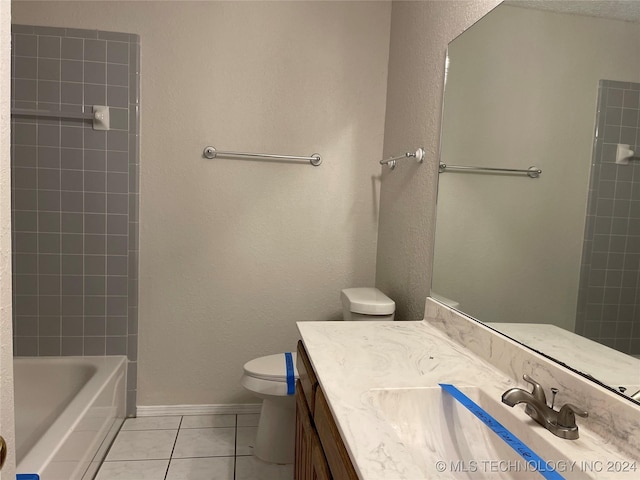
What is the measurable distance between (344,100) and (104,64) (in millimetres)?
1243

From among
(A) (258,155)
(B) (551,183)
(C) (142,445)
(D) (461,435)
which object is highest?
(A) (258,155)

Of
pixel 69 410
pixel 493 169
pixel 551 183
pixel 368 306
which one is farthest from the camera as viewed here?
pixel 368 306

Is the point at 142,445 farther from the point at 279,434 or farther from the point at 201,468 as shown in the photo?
the point at 279,434

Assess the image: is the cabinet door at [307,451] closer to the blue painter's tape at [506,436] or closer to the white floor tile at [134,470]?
the blue painter's tape at [506,436]

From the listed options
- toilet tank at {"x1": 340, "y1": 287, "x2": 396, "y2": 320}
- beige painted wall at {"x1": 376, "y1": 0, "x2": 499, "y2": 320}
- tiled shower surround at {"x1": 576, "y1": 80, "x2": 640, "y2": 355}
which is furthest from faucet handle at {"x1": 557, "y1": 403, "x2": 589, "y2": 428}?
toilet tank at {"x1": 340, "y1": 287, "x2": 396, "y2": 320}

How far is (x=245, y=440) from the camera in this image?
2.17 metres

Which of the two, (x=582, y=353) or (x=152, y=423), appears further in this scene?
(x=152, y=423)

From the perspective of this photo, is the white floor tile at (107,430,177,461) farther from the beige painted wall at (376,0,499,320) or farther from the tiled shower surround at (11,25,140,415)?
the beige painted wall at (376,0,499,320)

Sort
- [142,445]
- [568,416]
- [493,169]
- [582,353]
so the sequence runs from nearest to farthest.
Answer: [568,416]
[582,353]
[493,169]
[142,445]

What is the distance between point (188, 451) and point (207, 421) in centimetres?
28

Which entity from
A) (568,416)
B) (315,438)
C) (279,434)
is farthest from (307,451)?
(279,434)

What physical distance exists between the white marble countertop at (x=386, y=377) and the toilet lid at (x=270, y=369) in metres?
0.52

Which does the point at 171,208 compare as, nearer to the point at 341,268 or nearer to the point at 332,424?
the point at 341,268

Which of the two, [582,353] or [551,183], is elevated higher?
[551,183]
